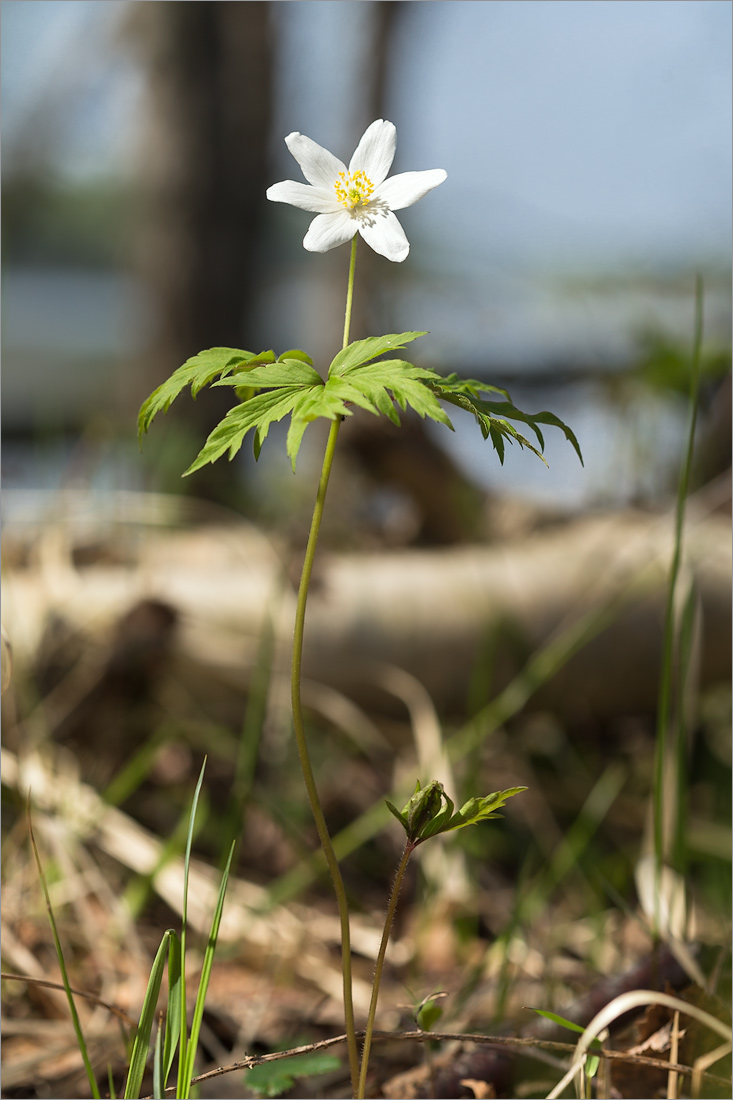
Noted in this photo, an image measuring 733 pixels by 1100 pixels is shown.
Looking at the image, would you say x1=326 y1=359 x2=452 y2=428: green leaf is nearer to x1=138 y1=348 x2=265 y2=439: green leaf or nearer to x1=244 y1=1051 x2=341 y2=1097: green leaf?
x1=138 y1=348 x2=265 y2=439: green leaf

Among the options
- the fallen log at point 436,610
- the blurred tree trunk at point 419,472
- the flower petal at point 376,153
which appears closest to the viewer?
the flower petal at point 376,153

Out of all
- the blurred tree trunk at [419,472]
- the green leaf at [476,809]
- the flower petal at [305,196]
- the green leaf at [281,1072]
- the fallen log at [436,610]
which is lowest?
the green leaf at [281,1072]

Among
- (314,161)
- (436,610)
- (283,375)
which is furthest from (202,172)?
(283,375)

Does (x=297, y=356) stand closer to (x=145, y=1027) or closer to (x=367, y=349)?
(x=367, y=349)

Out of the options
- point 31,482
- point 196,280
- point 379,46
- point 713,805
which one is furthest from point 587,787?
point 379,46

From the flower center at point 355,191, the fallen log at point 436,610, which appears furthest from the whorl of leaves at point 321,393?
the fallen log at point 436,610

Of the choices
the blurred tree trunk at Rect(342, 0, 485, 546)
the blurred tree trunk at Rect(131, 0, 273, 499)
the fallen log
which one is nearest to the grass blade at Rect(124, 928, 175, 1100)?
the fallen log

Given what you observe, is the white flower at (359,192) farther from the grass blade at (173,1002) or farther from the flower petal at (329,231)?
the grass blade at (173,1002)
